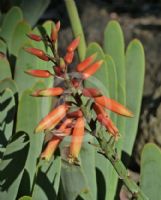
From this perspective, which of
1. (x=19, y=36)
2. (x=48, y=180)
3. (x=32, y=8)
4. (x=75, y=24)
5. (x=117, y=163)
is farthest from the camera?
(x=32, y=8)

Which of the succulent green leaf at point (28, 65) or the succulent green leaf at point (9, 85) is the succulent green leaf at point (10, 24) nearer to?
the succulent green leaf at point (28, 65)

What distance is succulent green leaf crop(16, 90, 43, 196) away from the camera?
2098 millimetres

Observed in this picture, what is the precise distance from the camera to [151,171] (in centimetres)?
205

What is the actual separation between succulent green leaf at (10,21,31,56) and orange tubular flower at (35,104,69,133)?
117 centimetres

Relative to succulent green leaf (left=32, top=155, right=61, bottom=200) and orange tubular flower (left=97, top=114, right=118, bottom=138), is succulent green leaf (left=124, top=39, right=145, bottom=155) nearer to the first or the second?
succulent green leaf (left=32, top=155, right=61, bottom=200)

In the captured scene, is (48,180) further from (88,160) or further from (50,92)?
(50,92)

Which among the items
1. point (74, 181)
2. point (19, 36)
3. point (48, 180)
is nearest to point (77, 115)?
point (74, 181)

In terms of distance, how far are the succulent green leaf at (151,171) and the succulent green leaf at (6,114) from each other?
21.7 inches

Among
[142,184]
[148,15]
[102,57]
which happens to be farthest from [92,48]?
[148,15]

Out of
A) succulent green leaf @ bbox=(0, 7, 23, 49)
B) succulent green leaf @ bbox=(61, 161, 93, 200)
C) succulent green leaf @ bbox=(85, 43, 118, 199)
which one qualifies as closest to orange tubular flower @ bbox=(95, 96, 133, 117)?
succulent green leaf @ bbox=(61, 161, 93, 200)

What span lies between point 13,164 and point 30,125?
0.15m

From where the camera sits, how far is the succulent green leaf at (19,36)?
2.74m

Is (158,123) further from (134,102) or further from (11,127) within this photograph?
(11,127)

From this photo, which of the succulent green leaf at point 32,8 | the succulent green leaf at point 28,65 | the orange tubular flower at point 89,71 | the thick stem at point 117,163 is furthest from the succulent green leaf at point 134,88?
the succulent green leaf at point 32,8
